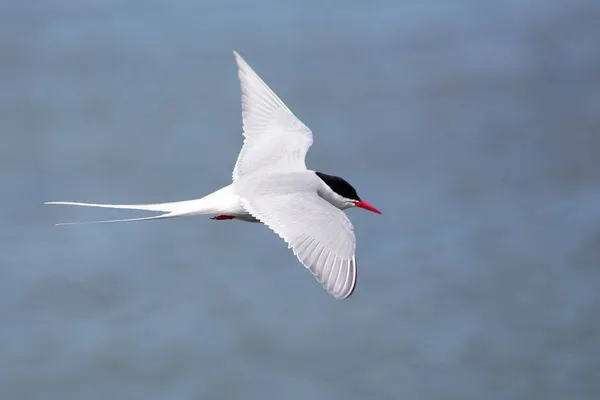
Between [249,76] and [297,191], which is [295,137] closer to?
[249,76]

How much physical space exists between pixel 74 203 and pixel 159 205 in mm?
499

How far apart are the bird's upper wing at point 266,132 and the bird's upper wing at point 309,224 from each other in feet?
1.22

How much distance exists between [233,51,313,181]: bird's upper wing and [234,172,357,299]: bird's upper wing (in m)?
A: 0.37

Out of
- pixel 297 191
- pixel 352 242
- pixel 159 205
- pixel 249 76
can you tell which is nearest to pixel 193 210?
pixel 159 205

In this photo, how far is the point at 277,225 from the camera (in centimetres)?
482

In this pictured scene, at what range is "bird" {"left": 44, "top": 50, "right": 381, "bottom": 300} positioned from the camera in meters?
4.63

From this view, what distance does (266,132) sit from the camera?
608 centimetres

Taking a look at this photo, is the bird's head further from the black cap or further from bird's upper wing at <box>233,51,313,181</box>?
bird's upper wing at <box>233,51,313,181</box>

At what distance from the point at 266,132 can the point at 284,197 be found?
109 cm

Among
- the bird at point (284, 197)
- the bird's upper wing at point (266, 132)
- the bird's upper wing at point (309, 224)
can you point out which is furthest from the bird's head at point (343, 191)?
the bird's upper wing at point (266, 132)

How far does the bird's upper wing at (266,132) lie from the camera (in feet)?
18.9

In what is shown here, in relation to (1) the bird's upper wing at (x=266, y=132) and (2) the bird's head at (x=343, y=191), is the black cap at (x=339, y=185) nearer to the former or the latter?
(2) the bird's head at (x=343, y=191)

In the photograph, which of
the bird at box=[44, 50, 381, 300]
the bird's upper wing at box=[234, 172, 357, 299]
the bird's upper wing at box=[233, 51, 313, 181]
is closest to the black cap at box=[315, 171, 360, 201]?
the bird at box=[44, 50, 381, 300]

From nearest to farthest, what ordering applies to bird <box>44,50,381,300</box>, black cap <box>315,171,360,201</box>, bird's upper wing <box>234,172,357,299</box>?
bird's upper wing <box>234,172,357,299</box> → bird <box>44,50,381,300</box> → black cap <box>315,171,360,201</box>
